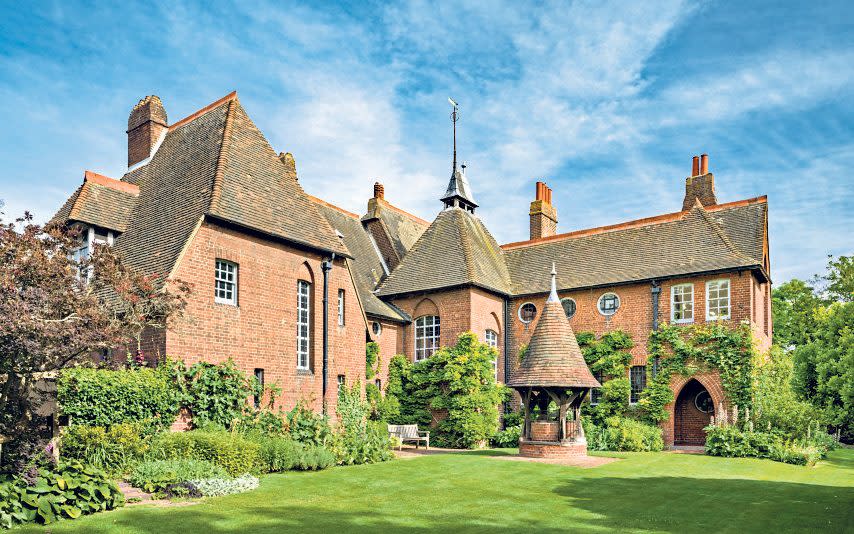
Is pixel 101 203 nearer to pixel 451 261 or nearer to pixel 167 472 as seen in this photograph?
pixel 167 472

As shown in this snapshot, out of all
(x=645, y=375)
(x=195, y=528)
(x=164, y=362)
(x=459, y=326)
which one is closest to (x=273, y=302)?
(x=164, y=362)

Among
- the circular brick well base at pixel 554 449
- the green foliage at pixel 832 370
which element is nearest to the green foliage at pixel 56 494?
the circular brick well base at pixel 554 449

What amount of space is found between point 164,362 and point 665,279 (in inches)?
731

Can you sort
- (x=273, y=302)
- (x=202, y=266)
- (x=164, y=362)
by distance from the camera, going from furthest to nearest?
(x=273, y=302) → (x=202, y=266) → (x=164, y=362)

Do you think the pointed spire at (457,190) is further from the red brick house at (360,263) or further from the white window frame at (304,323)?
the white window frame at (304,323)

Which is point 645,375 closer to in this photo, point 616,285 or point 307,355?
point 616,285

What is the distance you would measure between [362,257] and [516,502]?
19.1 metres

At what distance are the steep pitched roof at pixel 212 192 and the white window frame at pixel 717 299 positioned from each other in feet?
44.9

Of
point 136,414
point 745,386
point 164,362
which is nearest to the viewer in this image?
point 136,414

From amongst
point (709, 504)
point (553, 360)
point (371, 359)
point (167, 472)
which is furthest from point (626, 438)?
point (167, 472)

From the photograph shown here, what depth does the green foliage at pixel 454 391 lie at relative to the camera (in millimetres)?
25859

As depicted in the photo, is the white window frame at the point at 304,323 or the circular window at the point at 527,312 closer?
the white window frame at the point at 304,323

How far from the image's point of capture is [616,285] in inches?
1105

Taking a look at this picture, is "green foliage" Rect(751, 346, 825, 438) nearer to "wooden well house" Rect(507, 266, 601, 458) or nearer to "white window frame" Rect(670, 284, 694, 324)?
"white window frame" Rect(670, 284, 694, 324)
